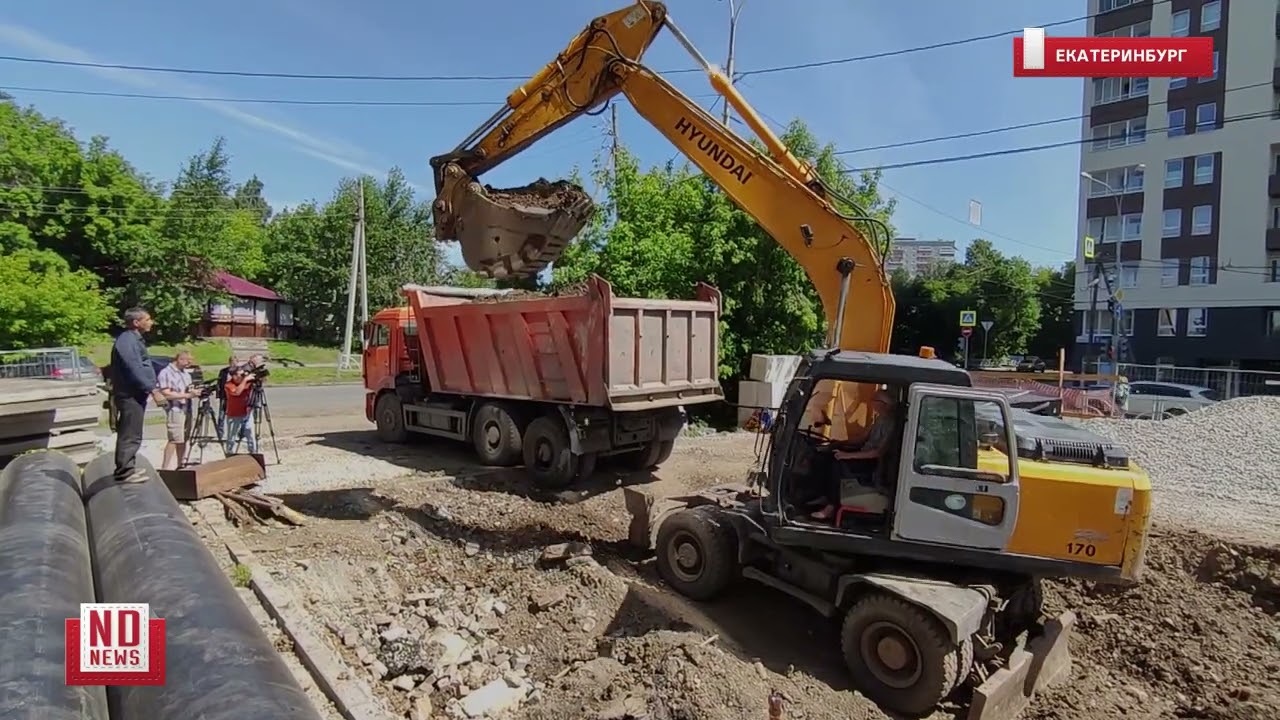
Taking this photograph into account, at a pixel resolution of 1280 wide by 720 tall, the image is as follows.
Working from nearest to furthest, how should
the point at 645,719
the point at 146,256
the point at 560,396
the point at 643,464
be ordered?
the point at 645,719, the point at 560,396, the point at 643,464, the point at 146,256

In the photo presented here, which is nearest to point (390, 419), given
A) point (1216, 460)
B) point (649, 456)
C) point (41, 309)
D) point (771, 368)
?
point (649, 456)

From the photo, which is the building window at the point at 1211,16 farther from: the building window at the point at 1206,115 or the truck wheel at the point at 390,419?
the truck wheel at the point at 390,419

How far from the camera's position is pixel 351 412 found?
16688 mm

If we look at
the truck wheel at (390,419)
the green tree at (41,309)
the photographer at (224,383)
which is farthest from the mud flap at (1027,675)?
the green tree at (41,309)

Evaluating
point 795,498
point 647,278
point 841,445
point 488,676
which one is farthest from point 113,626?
point 647,278

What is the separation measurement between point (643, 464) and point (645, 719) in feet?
20.3

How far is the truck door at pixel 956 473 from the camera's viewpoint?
4469 mm

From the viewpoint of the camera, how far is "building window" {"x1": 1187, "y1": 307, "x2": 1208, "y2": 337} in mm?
34062

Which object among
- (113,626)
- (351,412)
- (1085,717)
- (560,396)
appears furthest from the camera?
(351,412)

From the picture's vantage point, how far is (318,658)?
414 cm

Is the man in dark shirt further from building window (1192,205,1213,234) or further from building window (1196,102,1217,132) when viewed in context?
building window (1192,205,1213,234)

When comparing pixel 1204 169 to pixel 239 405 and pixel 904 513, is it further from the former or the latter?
pixel 239 405

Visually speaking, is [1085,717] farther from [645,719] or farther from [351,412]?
[351,412]

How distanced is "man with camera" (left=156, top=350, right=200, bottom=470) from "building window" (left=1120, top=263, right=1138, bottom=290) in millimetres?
41481
